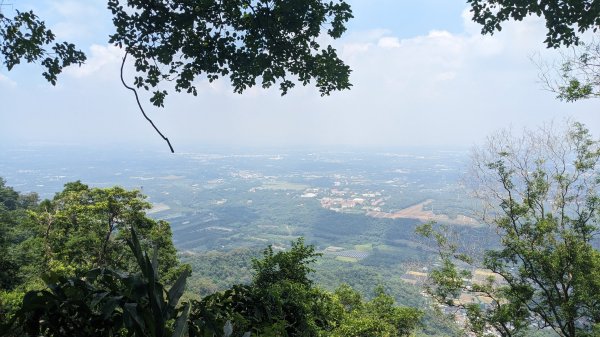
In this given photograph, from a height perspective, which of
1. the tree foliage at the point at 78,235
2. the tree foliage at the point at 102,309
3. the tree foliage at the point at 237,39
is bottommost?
the tree foliage at the point at 78,235

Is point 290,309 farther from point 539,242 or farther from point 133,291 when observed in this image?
point 539,242

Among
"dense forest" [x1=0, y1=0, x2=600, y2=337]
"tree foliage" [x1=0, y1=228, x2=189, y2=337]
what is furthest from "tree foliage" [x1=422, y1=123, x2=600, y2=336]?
"tree foliage" [x1=0, y1=228, x2=189, y2=337]

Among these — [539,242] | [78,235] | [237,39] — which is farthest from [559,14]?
[78,235]

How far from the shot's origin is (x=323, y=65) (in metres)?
3.42

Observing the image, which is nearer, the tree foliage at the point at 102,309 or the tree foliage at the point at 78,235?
the tree foliage at the point at 102,309

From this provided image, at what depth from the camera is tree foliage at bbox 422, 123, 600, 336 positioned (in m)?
8.55

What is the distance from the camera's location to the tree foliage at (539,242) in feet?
28.0

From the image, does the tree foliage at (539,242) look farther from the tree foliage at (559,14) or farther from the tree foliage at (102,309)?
the tree foliage at (102,309)

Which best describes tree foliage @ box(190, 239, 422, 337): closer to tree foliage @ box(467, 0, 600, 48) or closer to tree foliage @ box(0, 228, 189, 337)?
tree foliage @ box(0, 228, 189, 337)

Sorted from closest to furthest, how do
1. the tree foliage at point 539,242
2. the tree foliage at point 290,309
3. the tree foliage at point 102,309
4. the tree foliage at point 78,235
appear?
1. the tree foliage at point 102,309
2. the tree foliage at point 290,309
3. the tree foliage at point 539,242
4. the tree foliage at point 78,235

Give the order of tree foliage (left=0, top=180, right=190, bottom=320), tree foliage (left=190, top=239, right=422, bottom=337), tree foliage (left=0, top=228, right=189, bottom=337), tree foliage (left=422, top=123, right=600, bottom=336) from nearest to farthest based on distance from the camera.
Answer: tree foliage (left=0, top=228, right=189, bottom=337) → tree foliage (left=190, top=239, right=422, bottom=337) → tree foliage (left=422, top=123, right=600, bottom=336) → tree foliage (left=0, top=180, right=190, bottom=320)

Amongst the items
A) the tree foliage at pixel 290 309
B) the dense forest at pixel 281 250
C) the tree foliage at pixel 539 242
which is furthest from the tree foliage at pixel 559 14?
the tree foliage at pixel 539 242

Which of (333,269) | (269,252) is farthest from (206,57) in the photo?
(333,269)

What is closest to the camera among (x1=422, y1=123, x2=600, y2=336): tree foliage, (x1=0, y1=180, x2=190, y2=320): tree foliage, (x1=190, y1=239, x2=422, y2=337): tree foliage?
(x1=190, y1=239, x2=422, y2=337): tree foliage
